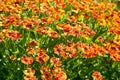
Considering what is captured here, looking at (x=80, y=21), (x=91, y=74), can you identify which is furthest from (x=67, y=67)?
(x=80, y=21)

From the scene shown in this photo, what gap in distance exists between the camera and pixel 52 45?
16.9ft

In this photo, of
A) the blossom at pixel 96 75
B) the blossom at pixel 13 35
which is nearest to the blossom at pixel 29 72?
the blossom at pixel 13 35

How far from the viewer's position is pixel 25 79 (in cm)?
434

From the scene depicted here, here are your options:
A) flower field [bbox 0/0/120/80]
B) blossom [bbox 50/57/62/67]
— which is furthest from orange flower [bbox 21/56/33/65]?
blossom [bbox 50/57/62/67]

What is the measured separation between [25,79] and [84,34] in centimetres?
135

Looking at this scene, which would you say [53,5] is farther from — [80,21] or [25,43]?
[25,43]

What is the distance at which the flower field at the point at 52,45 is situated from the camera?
468 cm

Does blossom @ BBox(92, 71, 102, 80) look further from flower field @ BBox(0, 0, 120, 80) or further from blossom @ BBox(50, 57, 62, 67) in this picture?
blossom @ BBox(50, 57, 62, 67)

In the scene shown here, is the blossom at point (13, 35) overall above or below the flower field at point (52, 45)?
above

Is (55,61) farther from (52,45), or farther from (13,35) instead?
(13,35)

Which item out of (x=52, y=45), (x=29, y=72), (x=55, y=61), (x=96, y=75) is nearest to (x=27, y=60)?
(x=29, y=72)

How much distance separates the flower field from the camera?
15.4 ft

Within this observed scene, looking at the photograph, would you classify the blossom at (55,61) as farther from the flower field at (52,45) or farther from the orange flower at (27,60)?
the orange flower at (27,60)

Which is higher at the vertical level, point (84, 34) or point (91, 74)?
point (84, 34)
